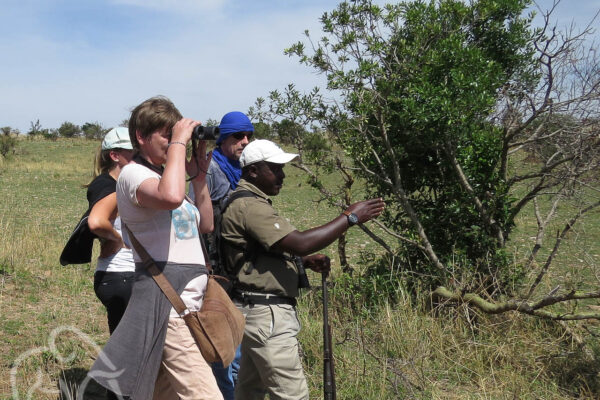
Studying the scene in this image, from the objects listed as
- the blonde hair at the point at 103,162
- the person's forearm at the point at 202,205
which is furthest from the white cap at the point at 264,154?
the blonde hair at the point at 103,162

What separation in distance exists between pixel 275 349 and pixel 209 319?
64 centimetres

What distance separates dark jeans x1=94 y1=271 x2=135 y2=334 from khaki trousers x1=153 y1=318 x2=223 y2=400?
1.15m

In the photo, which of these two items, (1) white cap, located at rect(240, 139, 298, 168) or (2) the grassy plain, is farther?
(2) the grassy plain

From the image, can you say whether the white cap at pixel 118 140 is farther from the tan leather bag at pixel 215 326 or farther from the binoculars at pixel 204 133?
the tan leather bag at pixel 215 326

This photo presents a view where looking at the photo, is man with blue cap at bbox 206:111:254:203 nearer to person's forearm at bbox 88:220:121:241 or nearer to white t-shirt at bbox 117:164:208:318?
person's forearm at bbox 88:220:121:241

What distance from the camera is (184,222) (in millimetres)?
2637

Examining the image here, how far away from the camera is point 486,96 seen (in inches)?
190

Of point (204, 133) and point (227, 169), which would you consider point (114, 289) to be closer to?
point (227, 169)

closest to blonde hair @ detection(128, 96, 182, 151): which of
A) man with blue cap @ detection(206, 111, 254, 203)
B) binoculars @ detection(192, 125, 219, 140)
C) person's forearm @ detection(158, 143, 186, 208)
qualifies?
binoculars @ detection(192, 125, 219, 140)

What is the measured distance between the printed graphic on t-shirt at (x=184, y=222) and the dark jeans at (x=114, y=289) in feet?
3.60

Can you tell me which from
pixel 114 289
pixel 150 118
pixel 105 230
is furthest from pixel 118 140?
pixel 150 118

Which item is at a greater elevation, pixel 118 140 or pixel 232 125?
pixel 232 125

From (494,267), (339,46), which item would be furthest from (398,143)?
(494,267)

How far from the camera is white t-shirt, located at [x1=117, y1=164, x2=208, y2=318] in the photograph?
2.52 metres
